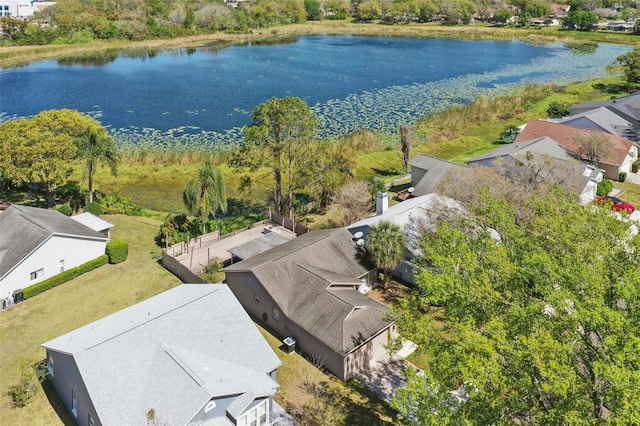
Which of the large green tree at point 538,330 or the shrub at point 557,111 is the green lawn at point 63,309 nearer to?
the large green tree at point 538,330

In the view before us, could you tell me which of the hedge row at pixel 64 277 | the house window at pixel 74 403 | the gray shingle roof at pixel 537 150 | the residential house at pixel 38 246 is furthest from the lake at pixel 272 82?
the house window at pixel 74 403

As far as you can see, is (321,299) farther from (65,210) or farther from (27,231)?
(65,210)

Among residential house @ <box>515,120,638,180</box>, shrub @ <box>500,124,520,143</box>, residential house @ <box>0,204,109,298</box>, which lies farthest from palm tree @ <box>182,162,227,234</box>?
shrub @ <box>500,124,520,143</box>

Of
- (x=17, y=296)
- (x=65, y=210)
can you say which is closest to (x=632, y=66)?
(x=65, y=210)

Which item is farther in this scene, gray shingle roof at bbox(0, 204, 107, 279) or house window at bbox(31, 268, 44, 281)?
house window at bbox(31, 268, 44, 281)

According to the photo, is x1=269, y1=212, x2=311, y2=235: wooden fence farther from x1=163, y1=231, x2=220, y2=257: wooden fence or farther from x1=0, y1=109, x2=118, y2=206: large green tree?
x1=0, y1=109, x2=118, y2=206: large green tree

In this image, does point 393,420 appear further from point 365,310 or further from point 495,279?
point 495,279

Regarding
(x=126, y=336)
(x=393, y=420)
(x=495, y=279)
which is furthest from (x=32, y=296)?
(x=495, y=279)
